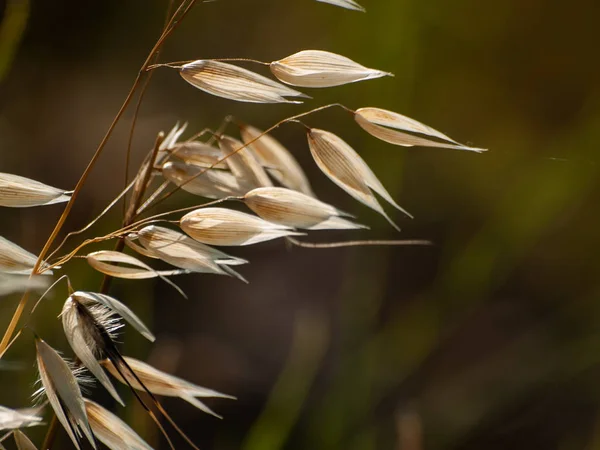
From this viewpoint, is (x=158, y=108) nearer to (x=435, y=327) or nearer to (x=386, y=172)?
(x=386, y=172)

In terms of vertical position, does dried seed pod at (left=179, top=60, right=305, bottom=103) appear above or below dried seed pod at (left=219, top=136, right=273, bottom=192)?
above

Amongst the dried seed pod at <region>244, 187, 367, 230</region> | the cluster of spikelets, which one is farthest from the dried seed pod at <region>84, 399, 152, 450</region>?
the dried seed pod at <region>244, 187, 367, 230</region>

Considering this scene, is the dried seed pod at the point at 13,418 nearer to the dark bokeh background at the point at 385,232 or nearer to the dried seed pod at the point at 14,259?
the dried seed pod at the point at 14,259

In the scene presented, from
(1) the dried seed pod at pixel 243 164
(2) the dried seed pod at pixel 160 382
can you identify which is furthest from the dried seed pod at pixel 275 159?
(2) the dried seed pod at pixel 160 382

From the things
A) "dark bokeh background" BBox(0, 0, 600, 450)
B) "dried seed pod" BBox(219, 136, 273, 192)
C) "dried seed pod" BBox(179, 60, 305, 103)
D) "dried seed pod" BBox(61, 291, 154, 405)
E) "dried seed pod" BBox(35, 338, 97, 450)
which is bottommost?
"dark bokeh background" BBox(0, 0, 600, 450)

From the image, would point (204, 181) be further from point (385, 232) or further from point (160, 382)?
point (385, 232)

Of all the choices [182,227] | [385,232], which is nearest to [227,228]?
[182,227]

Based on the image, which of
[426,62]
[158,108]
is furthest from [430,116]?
[158,108]

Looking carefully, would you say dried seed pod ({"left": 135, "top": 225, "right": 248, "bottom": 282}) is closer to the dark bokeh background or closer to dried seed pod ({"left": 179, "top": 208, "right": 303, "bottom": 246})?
dried seed pod ({"left": 179, "top": 208, "right": 303, "bottom": 246})
